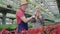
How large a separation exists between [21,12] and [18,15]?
3.3 inches

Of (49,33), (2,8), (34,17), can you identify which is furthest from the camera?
(2,8)

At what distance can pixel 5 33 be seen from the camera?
18.5ft

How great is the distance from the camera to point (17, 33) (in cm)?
541

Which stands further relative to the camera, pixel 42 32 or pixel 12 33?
pixel 12 33

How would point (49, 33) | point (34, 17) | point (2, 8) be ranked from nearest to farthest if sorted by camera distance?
point (49, 33) < point (34, 17) < point (2, 8)

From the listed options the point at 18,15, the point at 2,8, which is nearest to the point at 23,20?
the point at 18,15

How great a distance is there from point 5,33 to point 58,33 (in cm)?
144

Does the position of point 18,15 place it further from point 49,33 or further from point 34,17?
point 49,33

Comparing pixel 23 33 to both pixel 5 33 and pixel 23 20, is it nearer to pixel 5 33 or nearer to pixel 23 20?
pixel 23 20

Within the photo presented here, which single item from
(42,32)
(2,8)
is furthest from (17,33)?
(2,8)

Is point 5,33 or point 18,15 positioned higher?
point 18,15

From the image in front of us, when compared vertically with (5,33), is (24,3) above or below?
above

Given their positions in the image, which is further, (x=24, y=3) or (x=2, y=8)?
(x=2, y=8)

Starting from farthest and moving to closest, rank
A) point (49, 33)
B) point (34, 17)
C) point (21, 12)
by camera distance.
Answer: point (21, 12) < point (34, 17) < point (49, 33)
